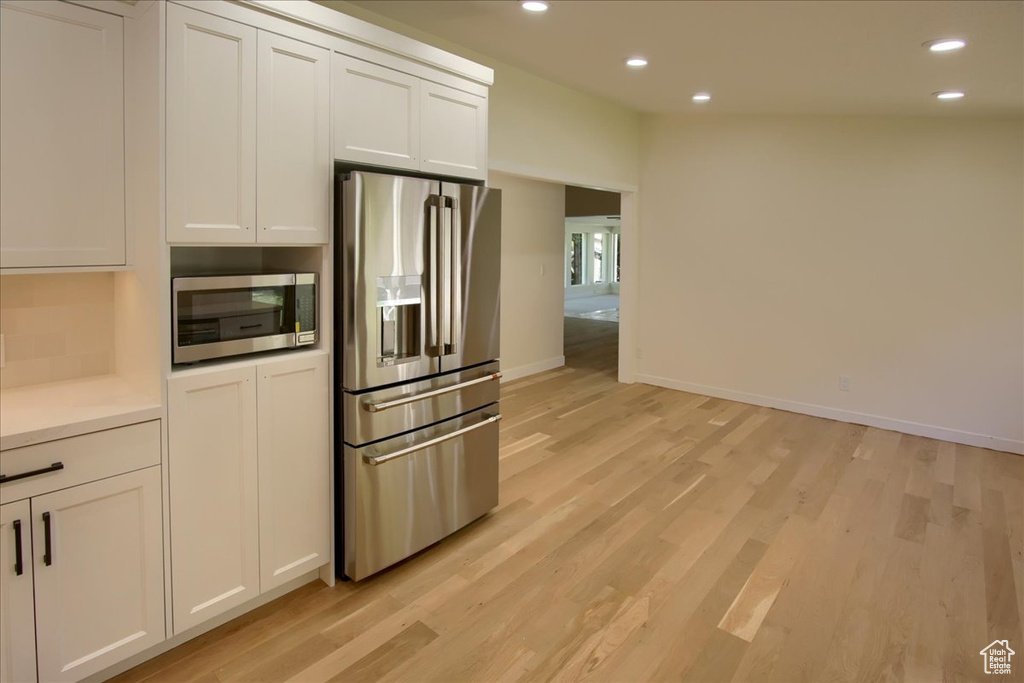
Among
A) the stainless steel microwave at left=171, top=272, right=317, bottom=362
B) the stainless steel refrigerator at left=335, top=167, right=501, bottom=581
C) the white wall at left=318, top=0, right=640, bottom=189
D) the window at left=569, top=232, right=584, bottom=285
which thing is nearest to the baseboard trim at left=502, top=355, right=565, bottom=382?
the white wall at left=318, top=0, right=640, bottom=189

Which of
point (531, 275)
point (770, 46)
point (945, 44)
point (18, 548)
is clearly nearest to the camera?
point (18, 548)

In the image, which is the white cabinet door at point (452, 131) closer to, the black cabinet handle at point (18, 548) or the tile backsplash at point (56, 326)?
the tile backsplash at point (56, 326)

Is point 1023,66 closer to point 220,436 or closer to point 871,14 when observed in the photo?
point 871,14

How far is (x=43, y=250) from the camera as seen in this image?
204cm

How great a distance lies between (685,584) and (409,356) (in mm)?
1654

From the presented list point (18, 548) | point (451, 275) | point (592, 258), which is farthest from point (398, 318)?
point (592, 258)

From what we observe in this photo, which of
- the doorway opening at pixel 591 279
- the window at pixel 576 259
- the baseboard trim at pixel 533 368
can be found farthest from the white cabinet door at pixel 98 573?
the window at pixel 576 259

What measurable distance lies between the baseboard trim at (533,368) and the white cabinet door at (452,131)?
3.64m

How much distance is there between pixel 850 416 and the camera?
17.8ft

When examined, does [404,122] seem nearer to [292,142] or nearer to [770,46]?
[292,142]

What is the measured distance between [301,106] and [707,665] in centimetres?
266

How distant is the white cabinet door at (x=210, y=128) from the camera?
2072 mm

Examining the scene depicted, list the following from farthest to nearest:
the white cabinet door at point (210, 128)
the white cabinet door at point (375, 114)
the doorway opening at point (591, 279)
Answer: the doorway opening at point (591, 279) → the white cabinet door at point (375, 114) → the white cabinet door at point (210, 128)

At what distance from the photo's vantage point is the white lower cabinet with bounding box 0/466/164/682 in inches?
72.5
